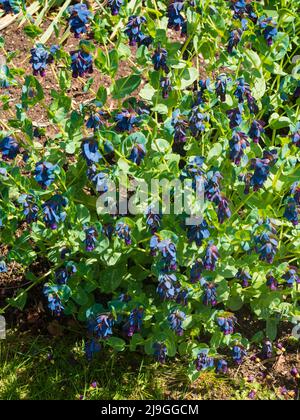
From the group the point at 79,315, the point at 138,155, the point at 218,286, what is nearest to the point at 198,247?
the point at 218,286

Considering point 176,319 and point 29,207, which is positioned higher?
point 29,207

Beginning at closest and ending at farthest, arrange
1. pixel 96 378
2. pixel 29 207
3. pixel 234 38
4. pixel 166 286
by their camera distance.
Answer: pixel 166 286 < pixel 29 207 < pixel 234 38 < pixel 96 378

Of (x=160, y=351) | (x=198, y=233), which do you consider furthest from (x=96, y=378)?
(x=198, y=233)

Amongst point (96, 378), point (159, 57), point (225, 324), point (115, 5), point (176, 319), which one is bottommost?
point (96, 378)

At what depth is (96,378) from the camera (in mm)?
3445

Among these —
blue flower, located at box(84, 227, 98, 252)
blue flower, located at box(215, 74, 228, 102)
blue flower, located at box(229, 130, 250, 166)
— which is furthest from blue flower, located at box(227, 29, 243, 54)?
blue flower, located at box(84, 227, 98, 252)

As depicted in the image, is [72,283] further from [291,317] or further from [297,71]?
[297,71]

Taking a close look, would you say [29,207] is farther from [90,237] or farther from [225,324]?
[225,324]

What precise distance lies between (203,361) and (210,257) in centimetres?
56

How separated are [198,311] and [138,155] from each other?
2.93ft

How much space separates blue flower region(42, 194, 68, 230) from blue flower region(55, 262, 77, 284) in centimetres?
28

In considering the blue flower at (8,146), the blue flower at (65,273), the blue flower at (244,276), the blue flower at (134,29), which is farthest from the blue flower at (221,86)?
the blue flower at (65,273)

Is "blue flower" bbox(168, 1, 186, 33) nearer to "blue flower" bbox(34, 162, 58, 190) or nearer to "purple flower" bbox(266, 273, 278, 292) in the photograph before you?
"blue flower" bbox(34, 162, 58, 190)
